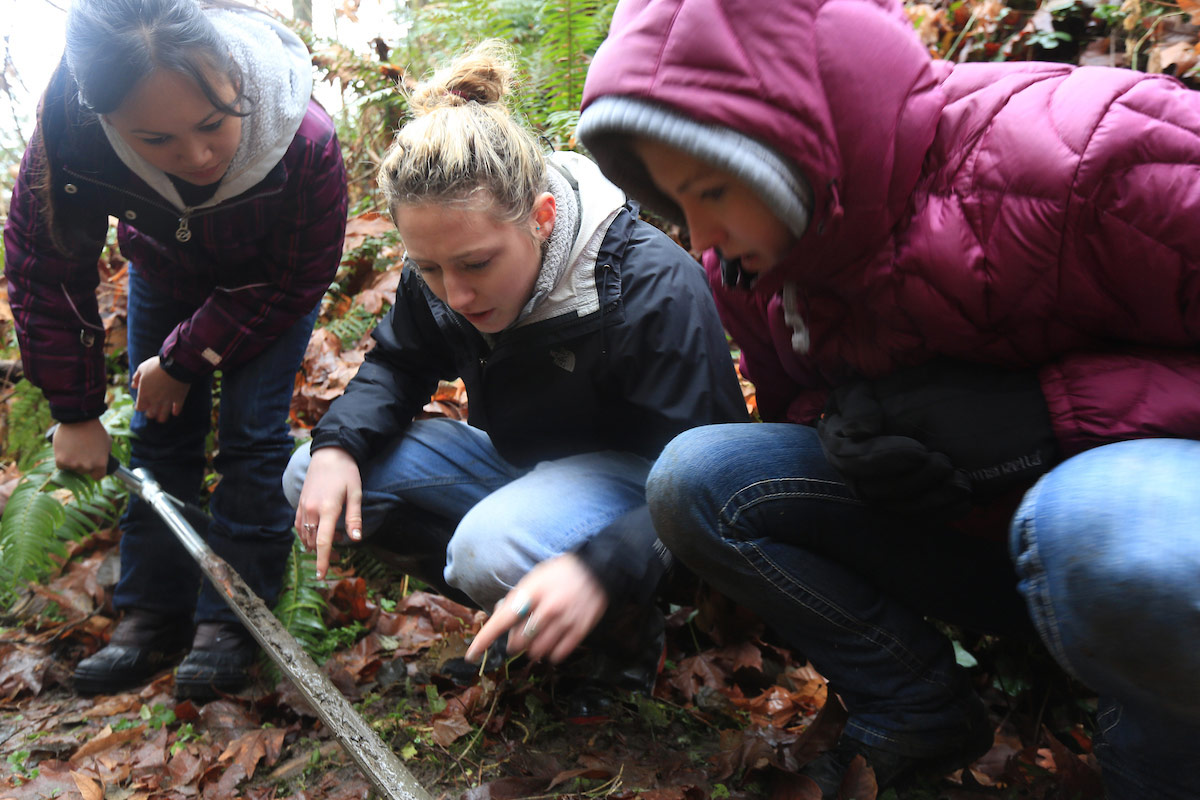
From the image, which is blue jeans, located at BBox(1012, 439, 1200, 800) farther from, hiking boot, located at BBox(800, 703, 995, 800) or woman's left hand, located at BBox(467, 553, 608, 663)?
woman's left hand, located at BBox(467, 553, 608, 663)

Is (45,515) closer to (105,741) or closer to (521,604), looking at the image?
(105,741)

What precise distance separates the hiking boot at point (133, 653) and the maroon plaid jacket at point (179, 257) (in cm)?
69

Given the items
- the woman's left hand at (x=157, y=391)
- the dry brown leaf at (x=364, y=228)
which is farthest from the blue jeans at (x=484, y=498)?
the dry brown leaf at (x=364, y=228)

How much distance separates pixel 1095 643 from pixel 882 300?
0.62m

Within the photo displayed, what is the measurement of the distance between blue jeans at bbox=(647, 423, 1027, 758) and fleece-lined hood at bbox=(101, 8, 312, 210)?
4.76 ft

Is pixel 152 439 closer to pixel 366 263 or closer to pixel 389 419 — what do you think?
pixel 389 419

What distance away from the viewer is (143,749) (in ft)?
7.40

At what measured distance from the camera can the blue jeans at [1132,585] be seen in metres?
1.14

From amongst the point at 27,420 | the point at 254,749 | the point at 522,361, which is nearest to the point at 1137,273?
the point at 522,361

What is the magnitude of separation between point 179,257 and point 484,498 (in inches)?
47.9

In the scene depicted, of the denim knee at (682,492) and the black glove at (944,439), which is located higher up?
the black glove at (944,439)

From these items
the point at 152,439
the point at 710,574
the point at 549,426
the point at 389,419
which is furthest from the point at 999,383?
the point at 152,439

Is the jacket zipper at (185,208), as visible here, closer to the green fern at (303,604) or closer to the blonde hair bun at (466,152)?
the blonde hair bun at (466,152)

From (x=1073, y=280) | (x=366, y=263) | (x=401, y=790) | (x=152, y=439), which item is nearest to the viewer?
(x=1073, y=280)
